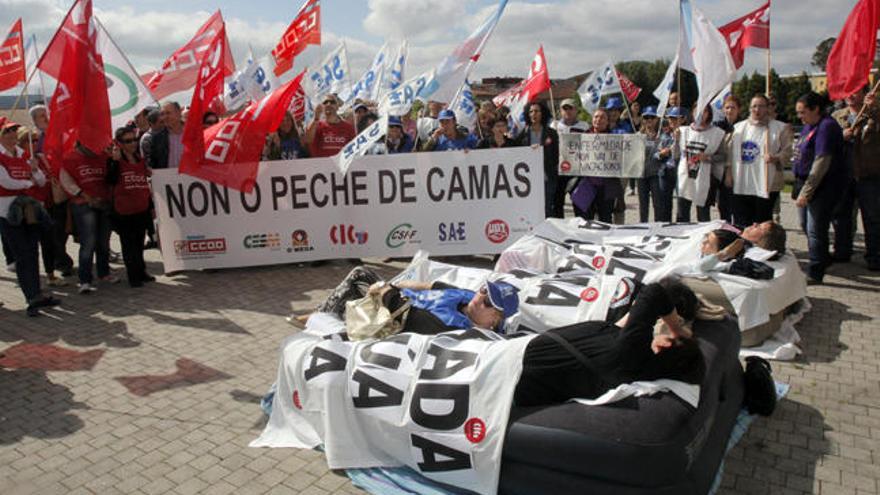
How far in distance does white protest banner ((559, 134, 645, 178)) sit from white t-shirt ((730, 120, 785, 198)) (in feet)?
4.09

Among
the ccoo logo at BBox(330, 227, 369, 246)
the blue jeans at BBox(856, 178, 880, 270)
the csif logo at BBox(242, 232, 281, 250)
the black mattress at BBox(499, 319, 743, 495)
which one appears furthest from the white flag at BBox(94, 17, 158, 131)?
the blue jeans at BBox(856, 178, 880, 270)

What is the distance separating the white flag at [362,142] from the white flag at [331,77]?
19.5 feet

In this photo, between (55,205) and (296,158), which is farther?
(296,158)

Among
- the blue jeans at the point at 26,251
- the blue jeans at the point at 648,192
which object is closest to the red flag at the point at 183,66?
the blue jeans at the point at 26,251

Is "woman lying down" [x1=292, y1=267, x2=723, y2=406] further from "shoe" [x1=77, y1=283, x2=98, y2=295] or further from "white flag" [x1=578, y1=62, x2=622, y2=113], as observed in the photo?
"white flag" [x1=578, y1=62, x2=622, y2=113]

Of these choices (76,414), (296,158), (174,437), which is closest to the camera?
(174,437)

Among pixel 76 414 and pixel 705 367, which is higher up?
pixel 705 367

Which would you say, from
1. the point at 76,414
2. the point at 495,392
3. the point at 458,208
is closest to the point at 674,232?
the point at 458,208

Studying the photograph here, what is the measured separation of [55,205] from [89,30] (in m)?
2.83

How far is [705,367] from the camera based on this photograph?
11.8 ft

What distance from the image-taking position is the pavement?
397cm

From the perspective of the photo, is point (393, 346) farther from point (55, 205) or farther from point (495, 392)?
point (55, 205)

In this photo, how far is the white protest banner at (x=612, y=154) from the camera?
917cm

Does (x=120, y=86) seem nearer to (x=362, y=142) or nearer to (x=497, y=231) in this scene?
(x=362, y=142)
